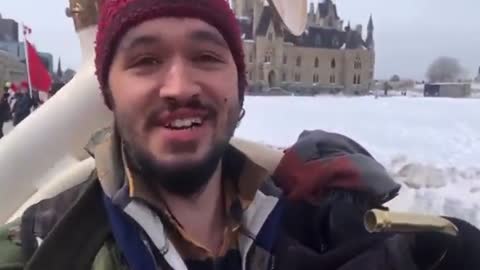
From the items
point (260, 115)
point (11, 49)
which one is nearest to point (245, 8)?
point (11, 49)

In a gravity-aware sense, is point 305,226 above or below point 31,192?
above

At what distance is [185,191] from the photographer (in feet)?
3.64

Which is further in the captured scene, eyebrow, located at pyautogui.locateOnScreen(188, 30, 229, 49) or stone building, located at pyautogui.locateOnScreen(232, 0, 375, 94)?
stone building, located at pyautogui.locateOnScreen(232, 0, 375, 94)

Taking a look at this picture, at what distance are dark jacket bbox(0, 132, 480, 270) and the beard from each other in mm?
62

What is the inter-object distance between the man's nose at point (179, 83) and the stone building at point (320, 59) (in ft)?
142

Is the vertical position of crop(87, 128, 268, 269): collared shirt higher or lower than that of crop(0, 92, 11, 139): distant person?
higher

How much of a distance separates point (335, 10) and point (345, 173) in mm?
60759

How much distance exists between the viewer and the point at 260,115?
60.1ft

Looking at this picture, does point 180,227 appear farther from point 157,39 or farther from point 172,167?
point 157,39

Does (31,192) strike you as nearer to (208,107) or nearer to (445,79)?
(208,107)

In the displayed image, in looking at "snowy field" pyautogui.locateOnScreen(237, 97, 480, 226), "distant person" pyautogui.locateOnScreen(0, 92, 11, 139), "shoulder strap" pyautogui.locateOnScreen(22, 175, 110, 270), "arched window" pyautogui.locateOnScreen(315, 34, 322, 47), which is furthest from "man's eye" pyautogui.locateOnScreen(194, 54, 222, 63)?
"arched window" pyautogui.locateOnScreen(315, 34, 322, 47)

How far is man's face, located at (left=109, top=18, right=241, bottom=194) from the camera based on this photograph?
1068mm

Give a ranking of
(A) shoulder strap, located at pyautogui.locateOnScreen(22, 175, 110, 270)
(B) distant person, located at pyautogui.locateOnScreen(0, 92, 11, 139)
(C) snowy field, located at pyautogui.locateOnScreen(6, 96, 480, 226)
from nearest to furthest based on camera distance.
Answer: (A) shoulder strap, located at pyautogui.locateOnScreen(22, 175, 110, 270)
(C) snowy field, located at pyautogui.locateOnScreen(6, 96, 480, 226)
(B) distant person, located at pyautogui.locateOnScreen(0, 92, 11, 139)

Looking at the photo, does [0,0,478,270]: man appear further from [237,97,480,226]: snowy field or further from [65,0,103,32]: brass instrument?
[65,0,103,32]: brass instrument
